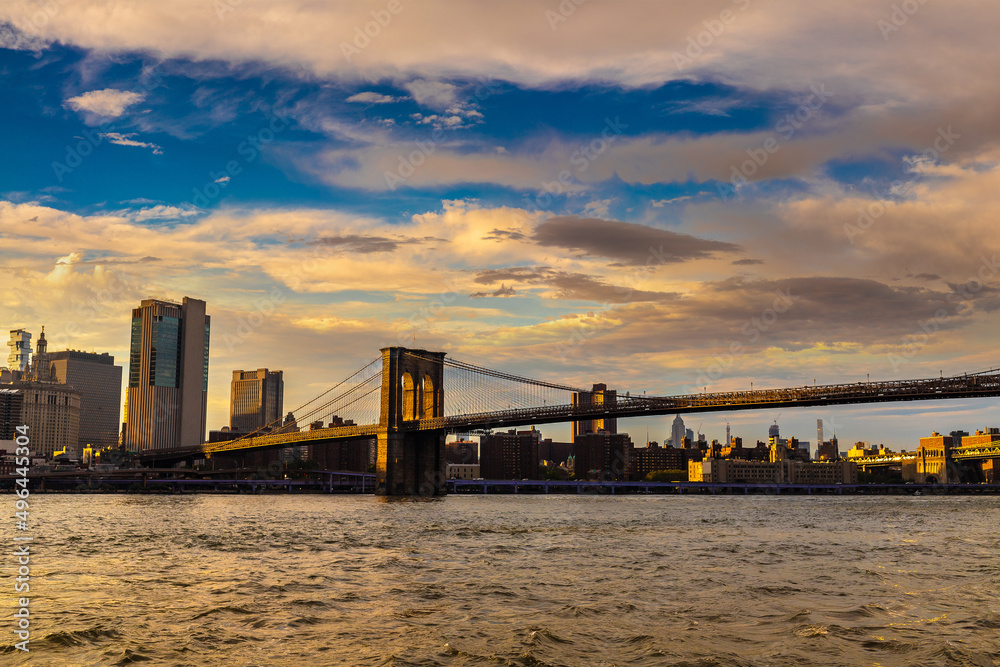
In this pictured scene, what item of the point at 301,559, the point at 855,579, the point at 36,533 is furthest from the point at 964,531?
the point at 36,533

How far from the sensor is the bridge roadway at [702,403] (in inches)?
2958

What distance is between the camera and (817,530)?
148ft

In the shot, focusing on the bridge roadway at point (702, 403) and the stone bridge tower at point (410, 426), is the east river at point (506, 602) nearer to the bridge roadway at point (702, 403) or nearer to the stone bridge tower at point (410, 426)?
the bridge roadway at point (702, 403)

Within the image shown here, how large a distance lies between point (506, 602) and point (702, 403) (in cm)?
6744

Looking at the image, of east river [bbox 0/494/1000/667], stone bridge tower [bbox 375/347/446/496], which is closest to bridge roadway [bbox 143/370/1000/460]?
stone bridge tower [bbox 375/347/446/496]

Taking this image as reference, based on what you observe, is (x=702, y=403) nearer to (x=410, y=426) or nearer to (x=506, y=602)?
(x=410, y=426)

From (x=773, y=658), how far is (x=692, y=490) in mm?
187727

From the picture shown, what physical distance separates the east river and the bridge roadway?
4172cm

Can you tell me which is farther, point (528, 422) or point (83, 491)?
point (83, 491)

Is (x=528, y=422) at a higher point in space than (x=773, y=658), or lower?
higher

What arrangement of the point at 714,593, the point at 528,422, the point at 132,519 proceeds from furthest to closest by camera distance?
the point at 528,422, the point at 132,519, the point at 714,593

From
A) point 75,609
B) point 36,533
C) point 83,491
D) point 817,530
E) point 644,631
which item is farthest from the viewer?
point 83,491

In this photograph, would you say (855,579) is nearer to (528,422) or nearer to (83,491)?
Result: (528,422)

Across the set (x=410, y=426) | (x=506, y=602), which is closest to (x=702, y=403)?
(x=410, y=426)
